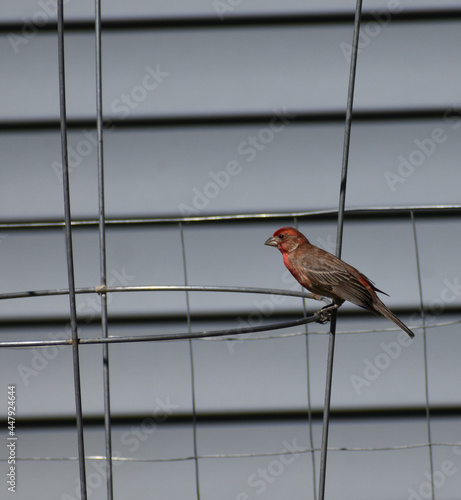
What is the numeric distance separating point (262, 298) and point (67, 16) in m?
1.34

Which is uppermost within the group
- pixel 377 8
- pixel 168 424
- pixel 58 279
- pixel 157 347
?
pixel 377 8

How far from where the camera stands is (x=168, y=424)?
3.05m

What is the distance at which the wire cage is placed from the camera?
298 centimetres

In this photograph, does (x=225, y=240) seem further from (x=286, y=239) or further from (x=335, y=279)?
(x=335, y=279)

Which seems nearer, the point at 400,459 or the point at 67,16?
the point at 67,16

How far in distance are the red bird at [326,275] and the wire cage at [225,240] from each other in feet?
1.10

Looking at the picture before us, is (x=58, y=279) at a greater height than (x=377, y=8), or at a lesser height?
lesser

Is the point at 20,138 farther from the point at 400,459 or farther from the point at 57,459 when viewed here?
the point at 400,459

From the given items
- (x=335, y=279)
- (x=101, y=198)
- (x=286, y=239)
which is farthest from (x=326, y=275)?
(x=101, y=198)

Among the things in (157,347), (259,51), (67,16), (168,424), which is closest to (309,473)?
(168,424)

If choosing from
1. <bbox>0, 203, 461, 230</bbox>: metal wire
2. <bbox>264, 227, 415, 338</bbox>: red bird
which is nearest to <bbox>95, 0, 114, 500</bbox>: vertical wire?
<bbox>264, 227, 415, 338</bbox>: red bird

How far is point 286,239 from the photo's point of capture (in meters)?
2.64

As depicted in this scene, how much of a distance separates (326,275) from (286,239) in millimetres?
209

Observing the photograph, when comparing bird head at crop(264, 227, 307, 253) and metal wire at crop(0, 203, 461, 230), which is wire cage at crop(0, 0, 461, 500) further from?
bird head at crop(264, 227, 307, 253)
